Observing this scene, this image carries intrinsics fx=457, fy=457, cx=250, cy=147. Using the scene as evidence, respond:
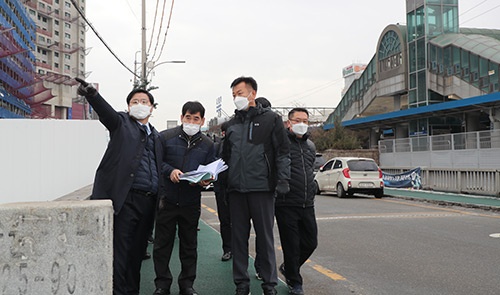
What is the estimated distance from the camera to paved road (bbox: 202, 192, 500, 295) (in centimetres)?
499

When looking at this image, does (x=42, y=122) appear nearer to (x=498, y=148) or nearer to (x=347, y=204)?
(x=347, y=204)

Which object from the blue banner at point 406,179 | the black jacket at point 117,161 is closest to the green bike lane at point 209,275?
the black jacket at point 117,161

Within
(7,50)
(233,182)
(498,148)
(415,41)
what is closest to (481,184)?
(498,148)

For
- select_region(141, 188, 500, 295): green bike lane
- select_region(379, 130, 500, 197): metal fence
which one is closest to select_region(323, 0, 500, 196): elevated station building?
select_region(379, 130, 500, 197): metal fence

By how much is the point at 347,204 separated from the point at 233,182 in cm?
1029

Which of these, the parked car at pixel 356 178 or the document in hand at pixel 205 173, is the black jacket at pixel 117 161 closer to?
the document in hand at pixel 205 173

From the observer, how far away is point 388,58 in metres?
37.4

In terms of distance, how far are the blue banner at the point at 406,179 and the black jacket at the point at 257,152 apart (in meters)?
16.6

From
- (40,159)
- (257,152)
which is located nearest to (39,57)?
(40,159)

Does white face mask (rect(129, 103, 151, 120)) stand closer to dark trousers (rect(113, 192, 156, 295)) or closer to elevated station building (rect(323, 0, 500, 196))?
dark trousers (rect(113, 192, 156, 295))

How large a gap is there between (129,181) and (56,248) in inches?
53.4

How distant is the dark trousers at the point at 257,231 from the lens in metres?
4.12

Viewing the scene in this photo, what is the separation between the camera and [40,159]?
243 inches

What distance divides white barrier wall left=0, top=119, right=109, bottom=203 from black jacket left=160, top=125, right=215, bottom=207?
91.3 inches
